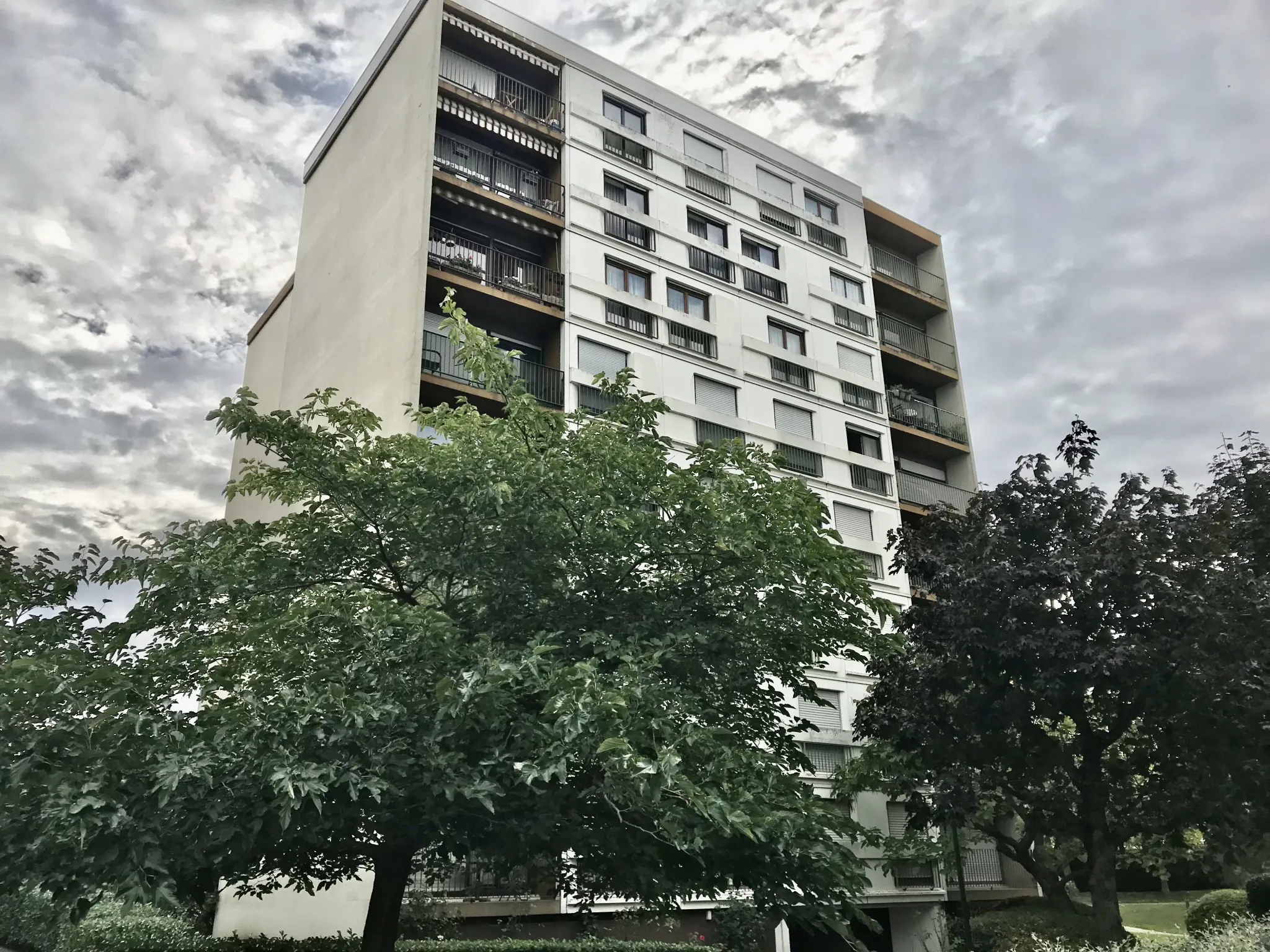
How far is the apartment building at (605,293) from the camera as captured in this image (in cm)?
2577

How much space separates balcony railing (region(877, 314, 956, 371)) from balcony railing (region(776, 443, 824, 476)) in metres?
7.64

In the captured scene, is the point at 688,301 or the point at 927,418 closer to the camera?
the point at 688,301

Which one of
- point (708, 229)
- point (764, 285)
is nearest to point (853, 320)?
point (764, 285)

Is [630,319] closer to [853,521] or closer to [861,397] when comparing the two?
[861,397]

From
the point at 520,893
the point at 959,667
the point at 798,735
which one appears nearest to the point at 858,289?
the point at 798,735

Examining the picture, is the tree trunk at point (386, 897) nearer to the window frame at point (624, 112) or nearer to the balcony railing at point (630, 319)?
the balcony railing at point (630, 319)

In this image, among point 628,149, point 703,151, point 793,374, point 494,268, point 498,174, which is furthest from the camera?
point 703,151

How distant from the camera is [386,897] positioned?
40.8 feet

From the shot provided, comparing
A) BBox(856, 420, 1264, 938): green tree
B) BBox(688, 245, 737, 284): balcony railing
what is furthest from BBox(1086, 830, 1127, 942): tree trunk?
BBox(688, 245, 737, 284): balcony railing

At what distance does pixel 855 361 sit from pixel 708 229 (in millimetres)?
7308

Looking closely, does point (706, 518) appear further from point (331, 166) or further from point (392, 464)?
point (331, 166)

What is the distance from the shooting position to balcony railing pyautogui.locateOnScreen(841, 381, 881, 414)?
115 feet

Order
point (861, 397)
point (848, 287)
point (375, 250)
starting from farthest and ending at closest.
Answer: point (848, 287) → point (861, 397) → point (375, 250)

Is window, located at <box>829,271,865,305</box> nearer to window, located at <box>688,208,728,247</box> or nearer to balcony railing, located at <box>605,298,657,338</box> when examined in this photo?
window, located at <box>688,208,728,247</box>
